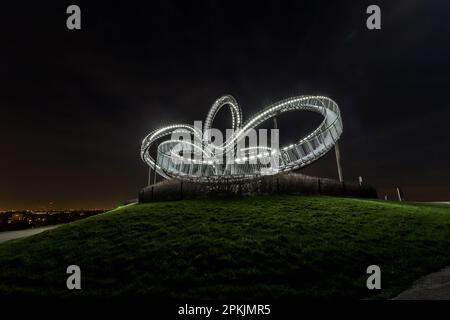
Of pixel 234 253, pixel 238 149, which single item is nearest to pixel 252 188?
pixel 238 149

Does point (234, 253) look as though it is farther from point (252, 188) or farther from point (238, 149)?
point (238, 149)

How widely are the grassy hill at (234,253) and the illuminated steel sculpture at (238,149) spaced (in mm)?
5825

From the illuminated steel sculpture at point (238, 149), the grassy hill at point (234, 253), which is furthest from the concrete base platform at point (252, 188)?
the grassy hill at point (234, 253)

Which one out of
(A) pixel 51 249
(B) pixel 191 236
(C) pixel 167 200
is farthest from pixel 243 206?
(A) pixel 51 249

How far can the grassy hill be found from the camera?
304 inches

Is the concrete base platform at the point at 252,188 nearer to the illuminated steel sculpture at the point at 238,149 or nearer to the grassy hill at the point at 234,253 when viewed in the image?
the illuminated steel sculpture at the point at 238,149

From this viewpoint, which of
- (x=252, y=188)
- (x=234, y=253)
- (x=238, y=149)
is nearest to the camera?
(x=234, y=253)

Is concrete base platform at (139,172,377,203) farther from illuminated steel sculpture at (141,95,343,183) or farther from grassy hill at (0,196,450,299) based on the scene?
grassy hill at (0,196,450,299)

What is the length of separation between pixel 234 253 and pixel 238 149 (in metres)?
16.9

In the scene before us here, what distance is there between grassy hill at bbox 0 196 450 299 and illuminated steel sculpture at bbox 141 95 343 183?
5.82m

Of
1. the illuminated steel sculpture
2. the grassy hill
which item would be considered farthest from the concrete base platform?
the grassy hill

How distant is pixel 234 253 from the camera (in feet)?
31.7

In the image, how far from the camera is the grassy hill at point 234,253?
7.73 meters
